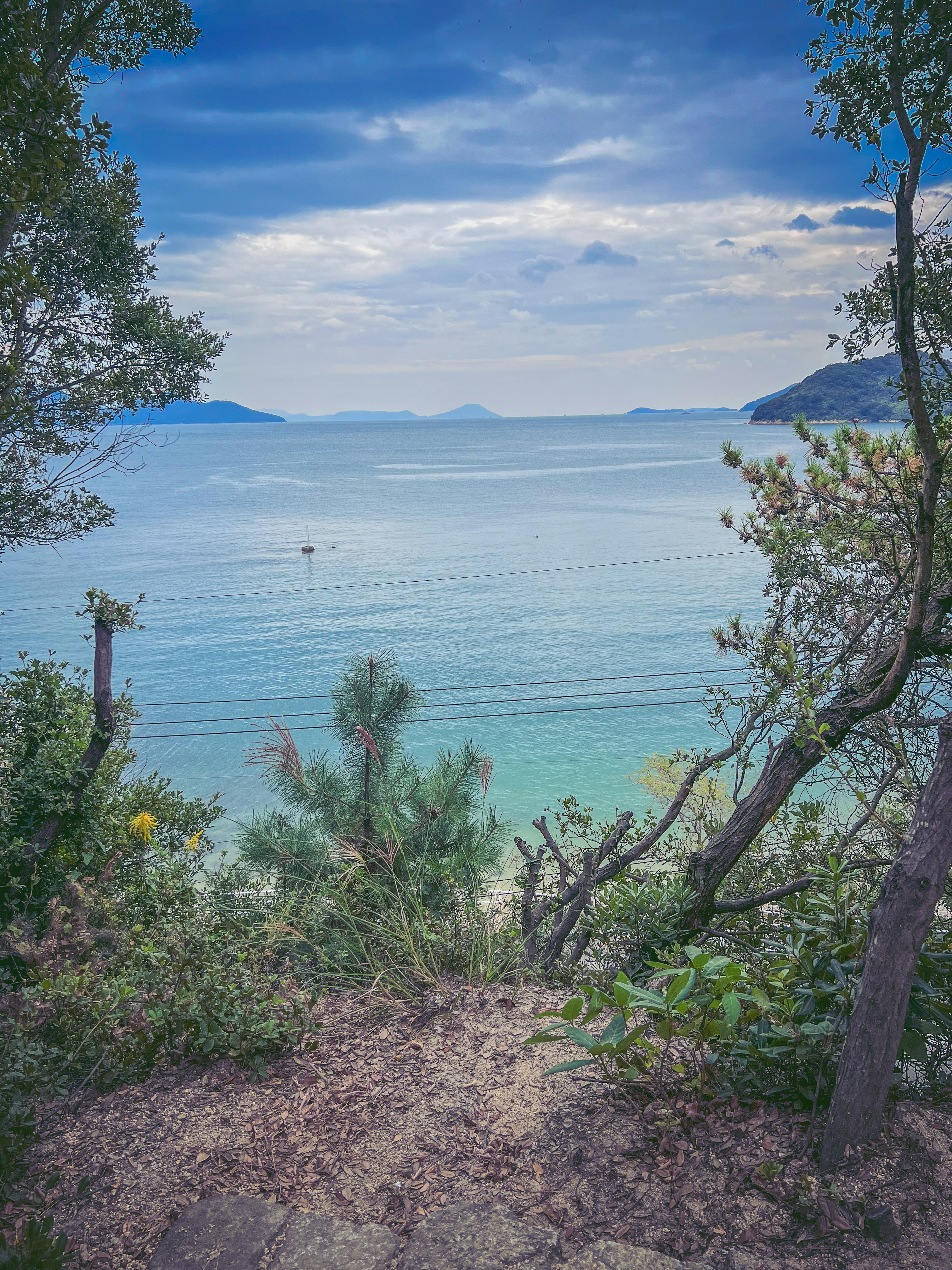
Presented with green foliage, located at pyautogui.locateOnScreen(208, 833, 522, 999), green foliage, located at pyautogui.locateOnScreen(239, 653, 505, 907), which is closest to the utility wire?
green foliage, located at pyautogui.locateOnScreen(239, 653, 505, 907)

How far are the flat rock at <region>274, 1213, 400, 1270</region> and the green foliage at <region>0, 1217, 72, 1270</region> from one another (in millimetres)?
505

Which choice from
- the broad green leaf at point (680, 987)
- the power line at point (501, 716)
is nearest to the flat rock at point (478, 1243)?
the broad green leaf at point (680, 987)

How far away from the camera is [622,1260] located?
1778 mm

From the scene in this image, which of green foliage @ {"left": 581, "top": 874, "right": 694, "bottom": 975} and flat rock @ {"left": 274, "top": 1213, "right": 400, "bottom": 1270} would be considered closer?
flat rock @ {"left": 274, "top": 1213, "right": 400, "bottom": 1270}

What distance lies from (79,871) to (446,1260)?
3740mm

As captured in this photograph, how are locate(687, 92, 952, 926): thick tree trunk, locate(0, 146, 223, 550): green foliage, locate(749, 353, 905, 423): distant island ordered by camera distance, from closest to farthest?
→ locate(687, 92, 952, 926): thick tree trunk, locate(0, 146, 223, 550): green foliage, locate(749, 353, 905, 423): distant island

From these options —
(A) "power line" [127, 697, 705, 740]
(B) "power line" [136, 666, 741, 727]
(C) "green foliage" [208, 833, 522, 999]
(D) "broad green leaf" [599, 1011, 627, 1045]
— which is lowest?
(A) "power line" [127, 697, 705, 740]

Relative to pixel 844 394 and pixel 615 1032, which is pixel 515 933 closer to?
pixel 615 1032

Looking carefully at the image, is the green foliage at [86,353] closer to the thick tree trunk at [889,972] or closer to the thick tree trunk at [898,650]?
the thick tree trunk at [898,650]

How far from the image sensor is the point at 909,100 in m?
2.62

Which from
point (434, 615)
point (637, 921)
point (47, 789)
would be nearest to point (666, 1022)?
point (637, 921)

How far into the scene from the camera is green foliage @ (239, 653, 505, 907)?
5254 mm

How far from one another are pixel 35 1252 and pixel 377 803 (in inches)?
152

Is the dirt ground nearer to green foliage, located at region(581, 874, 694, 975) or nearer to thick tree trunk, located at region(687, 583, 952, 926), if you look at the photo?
green foliage, located at region(581, 874, 694, 975)
